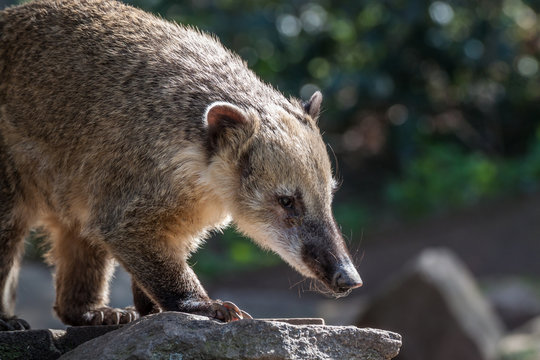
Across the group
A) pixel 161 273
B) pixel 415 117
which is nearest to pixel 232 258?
pixel 415 117

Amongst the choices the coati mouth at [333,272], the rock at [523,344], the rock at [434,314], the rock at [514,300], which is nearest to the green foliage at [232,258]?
the rock at [514,300]

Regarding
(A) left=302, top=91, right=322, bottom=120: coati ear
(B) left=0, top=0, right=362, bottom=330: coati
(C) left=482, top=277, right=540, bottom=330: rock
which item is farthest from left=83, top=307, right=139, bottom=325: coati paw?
(C) left=482, top=277, right=540, bottom=330: rock

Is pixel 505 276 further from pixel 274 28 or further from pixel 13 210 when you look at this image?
pixel 13 210

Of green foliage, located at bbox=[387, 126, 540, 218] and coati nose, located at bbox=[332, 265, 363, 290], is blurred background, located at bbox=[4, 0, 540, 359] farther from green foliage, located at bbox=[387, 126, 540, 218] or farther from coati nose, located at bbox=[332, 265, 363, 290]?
coati nose, located at bbox=[332, 265, 363, 290]

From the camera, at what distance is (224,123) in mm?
4789

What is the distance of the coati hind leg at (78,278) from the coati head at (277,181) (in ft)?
3.89

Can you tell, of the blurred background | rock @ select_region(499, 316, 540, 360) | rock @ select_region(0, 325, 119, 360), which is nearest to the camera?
rock @ select_region(0, 325, 119, 360)

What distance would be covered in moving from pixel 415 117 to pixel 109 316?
31.8 ft

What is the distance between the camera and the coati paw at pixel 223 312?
14.0 ft

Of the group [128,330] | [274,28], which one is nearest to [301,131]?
[128,330]

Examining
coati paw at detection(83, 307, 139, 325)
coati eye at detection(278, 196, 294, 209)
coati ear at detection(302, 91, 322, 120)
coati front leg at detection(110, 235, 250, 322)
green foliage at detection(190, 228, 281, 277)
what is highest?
coati ear at detection(302, 91, 322, 120)

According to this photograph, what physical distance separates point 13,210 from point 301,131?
74.2 inches

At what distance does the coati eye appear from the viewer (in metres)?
4.70

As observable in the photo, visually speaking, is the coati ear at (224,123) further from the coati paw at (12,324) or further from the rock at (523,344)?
the rock at (523,344)
